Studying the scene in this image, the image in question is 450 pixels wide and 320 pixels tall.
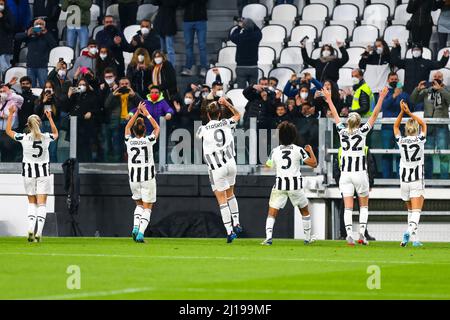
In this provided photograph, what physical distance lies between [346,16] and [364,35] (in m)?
1.12

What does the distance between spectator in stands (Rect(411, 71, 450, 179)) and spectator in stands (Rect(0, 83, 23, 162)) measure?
7.62 meters

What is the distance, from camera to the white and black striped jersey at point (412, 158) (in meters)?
23.4

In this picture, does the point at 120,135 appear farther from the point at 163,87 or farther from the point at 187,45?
the point at 187,45

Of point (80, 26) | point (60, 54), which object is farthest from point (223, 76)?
point (60, 54)

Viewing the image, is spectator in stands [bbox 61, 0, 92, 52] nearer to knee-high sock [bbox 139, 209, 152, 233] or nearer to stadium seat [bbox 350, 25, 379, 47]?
stadium seat [bbox 350, 25, 379, 47]

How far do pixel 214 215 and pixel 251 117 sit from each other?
1.97 meters

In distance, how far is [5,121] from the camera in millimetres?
28938

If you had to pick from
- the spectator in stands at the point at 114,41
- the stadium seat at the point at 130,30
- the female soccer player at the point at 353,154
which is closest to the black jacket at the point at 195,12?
the spectator in stands at the point at 114,41

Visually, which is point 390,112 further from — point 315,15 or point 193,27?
point 315,15

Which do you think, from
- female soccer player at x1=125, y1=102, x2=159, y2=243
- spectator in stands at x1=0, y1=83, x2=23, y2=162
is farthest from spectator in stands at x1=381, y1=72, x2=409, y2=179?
spectator in stands at x1=0, y1=83, x2=23, y2=162

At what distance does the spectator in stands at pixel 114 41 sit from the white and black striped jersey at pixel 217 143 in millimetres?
8579

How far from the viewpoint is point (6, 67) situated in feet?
112

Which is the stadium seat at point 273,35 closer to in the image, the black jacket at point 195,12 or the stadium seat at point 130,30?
the black jacket at point 195,12

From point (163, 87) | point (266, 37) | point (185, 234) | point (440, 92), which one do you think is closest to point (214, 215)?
point (185, 234)
